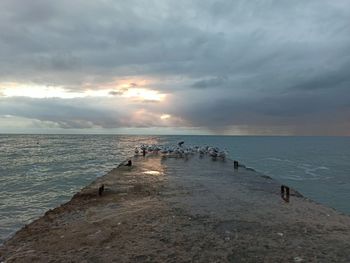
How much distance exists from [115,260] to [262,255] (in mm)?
3753

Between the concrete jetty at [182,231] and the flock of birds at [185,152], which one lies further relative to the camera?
the flock of birds at [185,152]

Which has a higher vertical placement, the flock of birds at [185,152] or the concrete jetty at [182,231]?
the flock of birds at [185,152]

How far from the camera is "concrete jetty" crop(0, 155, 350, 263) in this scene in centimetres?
912

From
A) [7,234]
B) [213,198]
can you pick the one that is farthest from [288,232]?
[7,234]

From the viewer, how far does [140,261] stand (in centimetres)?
866

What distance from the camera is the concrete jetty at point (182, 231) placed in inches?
359

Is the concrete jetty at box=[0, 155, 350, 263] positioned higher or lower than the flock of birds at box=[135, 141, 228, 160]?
lower

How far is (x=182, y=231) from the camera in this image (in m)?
11.2

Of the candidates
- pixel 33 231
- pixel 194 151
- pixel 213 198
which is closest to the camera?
pixel 33 231

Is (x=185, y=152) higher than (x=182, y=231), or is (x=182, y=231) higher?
(x=185, y=152)

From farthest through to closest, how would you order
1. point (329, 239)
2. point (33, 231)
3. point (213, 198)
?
point (213, 198) < point (33, 231) < point (329, 239)

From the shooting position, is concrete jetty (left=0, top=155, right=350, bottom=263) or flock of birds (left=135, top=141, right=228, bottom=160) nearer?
concrete jetty (left=0, top=155, right=350, bottom=263)

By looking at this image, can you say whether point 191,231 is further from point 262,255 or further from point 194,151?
point 194,151

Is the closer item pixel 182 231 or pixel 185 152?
pixel 182 231
